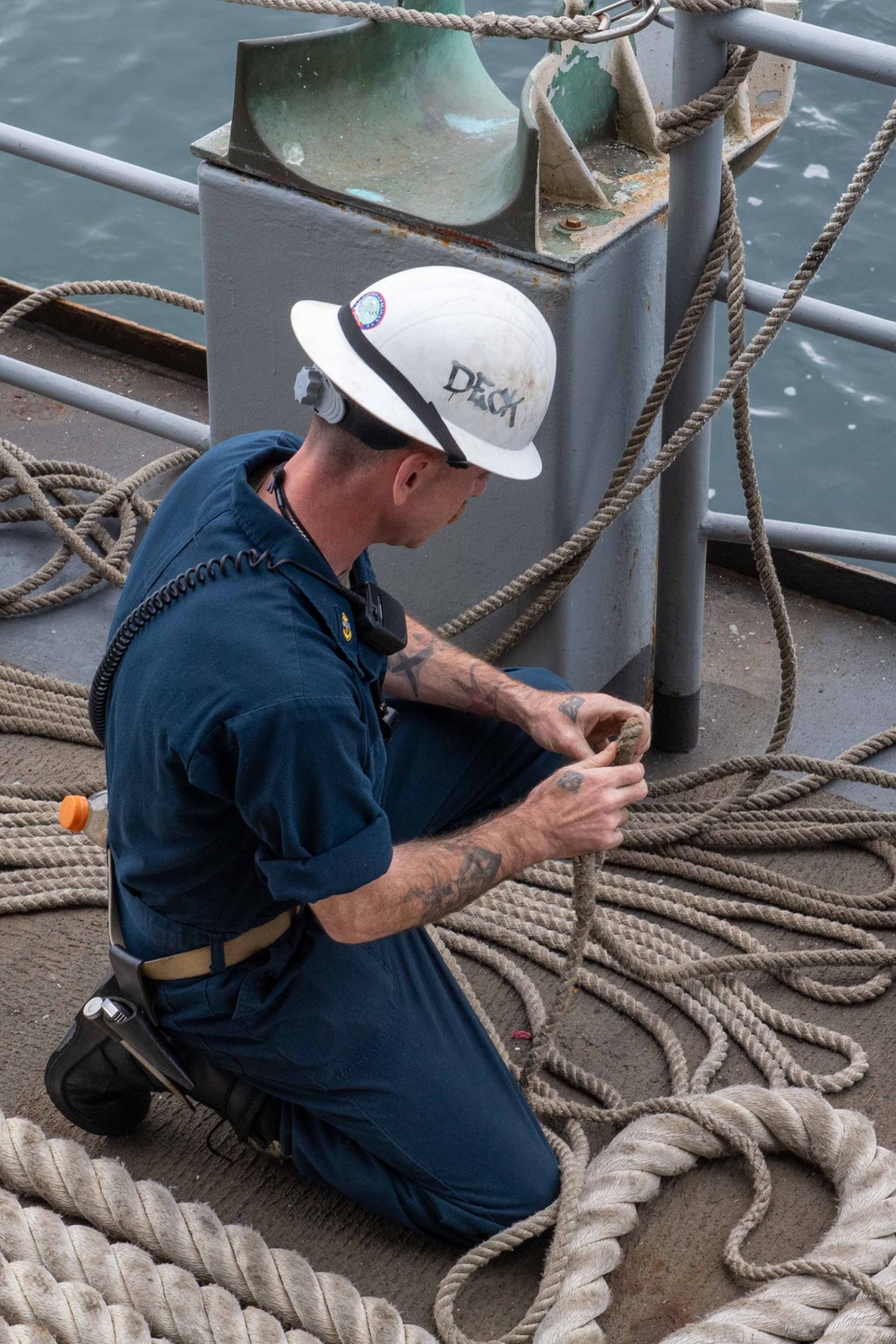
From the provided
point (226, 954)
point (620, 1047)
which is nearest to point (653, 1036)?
point (620, 1047)

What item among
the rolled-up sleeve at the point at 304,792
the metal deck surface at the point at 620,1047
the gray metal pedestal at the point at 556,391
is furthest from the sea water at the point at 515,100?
the rolled-up sleeve at the point at 304,792

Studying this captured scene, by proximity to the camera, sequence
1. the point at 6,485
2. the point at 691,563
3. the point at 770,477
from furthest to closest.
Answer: the point at 770,477 → the point at 6,485 → the point at 691,563

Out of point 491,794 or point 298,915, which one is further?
point 491,794

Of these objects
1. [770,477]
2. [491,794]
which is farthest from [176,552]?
[770,477]

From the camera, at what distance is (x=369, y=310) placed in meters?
1.72

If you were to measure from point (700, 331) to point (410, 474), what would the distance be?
0.80 meters

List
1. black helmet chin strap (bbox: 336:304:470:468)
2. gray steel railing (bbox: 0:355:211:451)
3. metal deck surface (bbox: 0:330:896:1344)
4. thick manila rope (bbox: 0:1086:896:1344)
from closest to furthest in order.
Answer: black helmet chin strap (bbox: 336:304:470:468) → thick manila rope (bbox: 0:1086:896:1344) → metal deck surface (bbox: 0:330:896:1344) → gray steel railing (bbox: 0:355:211:451)

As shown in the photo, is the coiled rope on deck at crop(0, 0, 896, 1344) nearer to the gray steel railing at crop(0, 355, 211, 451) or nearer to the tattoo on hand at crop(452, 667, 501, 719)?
the tattoo on hand at crop(452, 667, 501, 719)

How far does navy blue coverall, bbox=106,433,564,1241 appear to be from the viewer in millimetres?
1592

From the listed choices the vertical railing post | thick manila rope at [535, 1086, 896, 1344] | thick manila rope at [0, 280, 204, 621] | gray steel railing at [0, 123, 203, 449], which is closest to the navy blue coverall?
thick manila rope at [535, 1086, 896, 1344]

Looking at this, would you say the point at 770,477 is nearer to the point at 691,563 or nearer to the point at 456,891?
the point at 691,563

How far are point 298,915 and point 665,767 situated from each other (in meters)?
1.06

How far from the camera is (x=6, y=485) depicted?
3.30 metres

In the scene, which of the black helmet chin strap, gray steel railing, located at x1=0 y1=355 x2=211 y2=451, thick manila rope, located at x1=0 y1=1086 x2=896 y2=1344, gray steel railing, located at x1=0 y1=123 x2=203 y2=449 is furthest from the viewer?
gray steel railing, located at x1=0 y1=355 x2=211 y2=451
